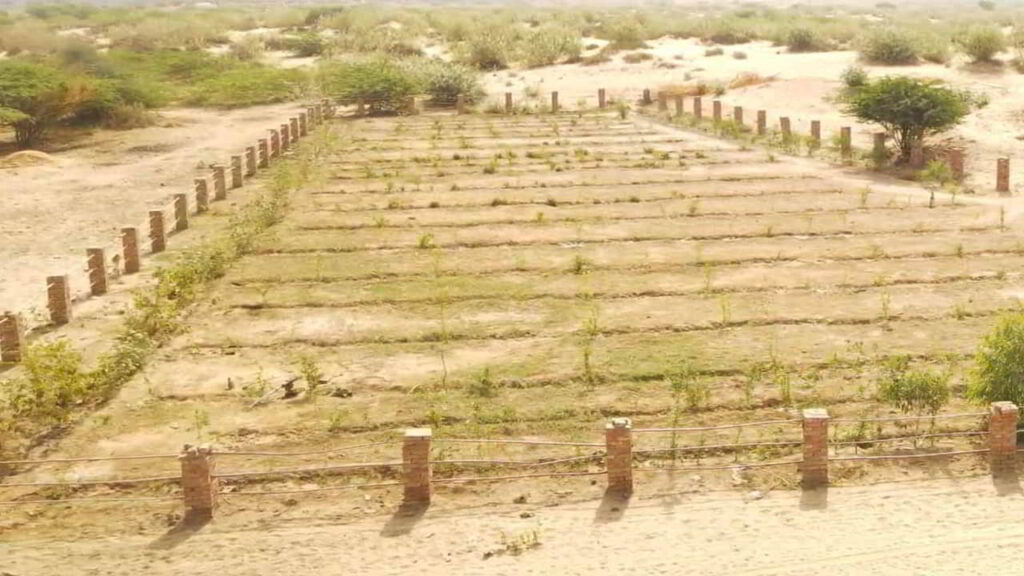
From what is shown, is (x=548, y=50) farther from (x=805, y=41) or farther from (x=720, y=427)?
(x=720, y=427)

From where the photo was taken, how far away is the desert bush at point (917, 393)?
961cm

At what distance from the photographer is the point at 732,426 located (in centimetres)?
909

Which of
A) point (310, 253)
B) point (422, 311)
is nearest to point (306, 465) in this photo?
point (422, 311)

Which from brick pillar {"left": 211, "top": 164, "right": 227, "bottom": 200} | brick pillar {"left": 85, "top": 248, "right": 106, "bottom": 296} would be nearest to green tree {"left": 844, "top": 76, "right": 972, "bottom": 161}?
brick pillar {"left": 211, "top": 164, "right": 227, "bottom": 200}

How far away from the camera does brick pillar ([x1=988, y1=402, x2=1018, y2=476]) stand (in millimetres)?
8906

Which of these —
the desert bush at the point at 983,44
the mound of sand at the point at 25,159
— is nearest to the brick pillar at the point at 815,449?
the mound of sand at the point at 25,159

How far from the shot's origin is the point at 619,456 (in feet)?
28.4

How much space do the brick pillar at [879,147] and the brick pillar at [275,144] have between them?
12.4 m

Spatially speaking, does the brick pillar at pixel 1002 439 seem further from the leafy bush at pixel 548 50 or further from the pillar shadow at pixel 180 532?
the leafy bush at pixel 548 50

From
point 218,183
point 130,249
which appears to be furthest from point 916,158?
point 130,249

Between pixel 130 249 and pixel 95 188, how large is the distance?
769cm

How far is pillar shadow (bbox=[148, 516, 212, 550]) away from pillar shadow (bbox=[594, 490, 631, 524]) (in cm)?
283

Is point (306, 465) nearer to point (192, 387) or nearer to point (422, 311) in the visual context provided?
point (192, 387)

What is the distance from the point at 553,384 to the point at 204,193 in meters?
10.4
